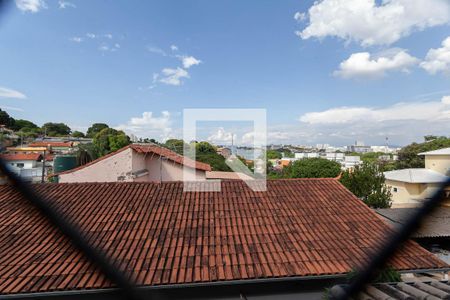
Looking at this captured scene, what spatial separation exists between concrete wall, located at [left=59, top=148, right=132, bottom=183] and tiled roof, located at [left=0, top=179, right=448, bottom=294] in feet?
8.96

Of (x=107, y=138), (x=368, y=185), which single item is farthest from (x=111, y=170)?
(x=368, y=185)

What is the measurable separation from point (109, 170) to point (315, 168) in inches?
881

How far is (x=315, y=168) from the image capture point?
2791 cm

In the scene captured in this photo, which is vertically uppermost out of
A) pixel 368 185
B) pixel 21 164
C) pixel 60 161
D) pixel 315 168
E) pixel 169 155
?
pixel 21 164

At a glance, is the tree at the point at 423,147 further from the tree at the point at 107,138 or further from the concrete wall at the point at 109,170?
the concrete wall at the point at 109,170

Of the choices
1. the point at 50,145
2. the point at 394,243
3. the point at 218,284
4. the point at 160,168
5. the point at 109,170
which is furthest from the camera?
the point at 160,168

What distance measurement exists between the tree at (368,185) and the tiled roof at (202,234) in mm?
11772

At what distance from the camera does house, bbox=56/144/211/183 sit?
30.4 feet

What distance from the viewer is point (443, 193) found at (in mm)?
333

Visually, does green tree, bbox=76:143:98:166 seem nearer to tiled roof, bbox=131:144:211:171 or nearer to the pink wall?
the pink wall

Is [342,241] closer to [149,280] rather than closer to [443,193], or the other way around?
[149,280]

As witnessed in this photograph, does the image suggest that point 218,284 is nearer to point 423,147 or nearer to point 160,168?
point 423,147

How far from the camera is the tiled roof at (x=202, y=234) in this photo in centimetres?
376

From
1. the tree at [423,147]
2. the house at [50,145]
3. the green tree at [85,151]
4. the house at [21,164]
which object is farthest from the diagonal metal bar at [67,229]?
the green tree at [85,151]
